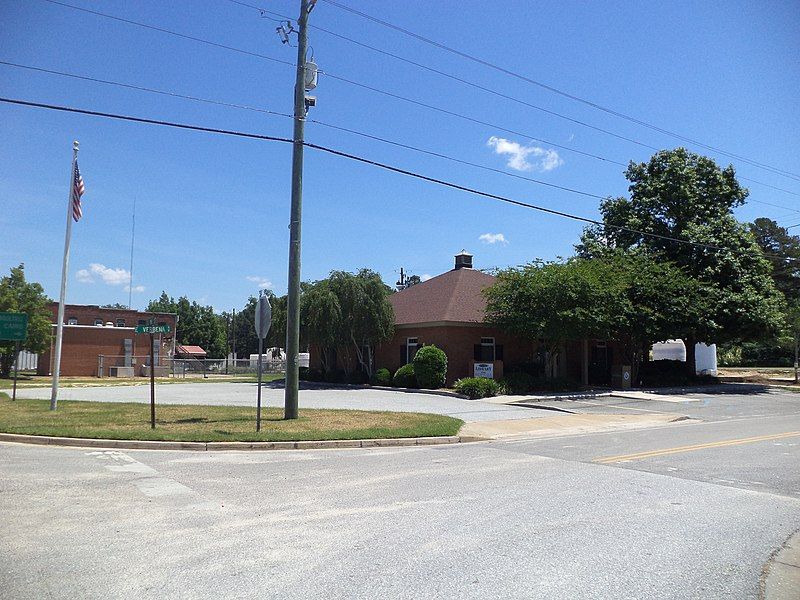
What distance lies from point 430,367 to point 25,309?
2856 cm

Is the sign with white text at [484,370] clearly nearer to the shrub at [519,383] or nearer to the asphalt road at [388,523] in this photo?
the shrub at [519,383]

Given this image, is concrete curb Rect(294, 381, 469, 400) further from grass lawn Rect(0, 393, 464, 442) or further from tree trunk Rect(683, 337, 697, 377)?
tree trunk Rect(683, 337, 697, 377)

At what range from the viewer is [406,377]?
30438 mm

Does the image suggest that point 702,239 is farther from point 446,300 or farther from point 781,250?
point 781,250

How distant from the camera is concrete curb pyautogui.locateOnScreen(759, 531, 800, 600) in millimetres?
5102

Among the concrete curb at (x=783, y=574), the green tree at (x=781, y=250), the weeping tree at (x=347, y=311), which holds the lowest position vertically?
the concrete curb at (x=783, y=574)

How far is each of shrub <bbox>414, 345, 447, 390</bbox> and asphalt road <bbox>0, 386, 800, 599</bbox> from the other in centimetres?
1715

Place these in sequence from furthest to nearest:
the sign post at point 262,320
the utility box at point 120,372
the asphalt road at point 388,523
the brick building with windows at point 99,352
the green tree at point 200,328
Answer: the green tree at point 200,328 → the utility box at point 120,372 → the brick building with windows at point 99,352 → the sign post at point 262,320 → the asphalt road at point 388,523

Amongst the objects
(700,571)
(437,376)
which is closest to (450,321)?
(437,376)

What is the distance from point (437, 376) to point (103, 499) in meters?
22.2

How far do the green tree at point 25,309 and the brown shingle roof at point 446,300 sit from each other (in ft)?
74.5

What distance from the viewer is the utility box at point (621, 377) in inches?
1246

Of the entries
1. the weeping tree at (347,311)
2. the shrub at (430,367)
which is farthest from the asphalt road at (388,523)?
the weeping tree at (347,311)

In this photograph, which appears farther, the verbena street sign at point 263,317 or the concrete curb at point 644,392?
the concrete curb at point 644,392
